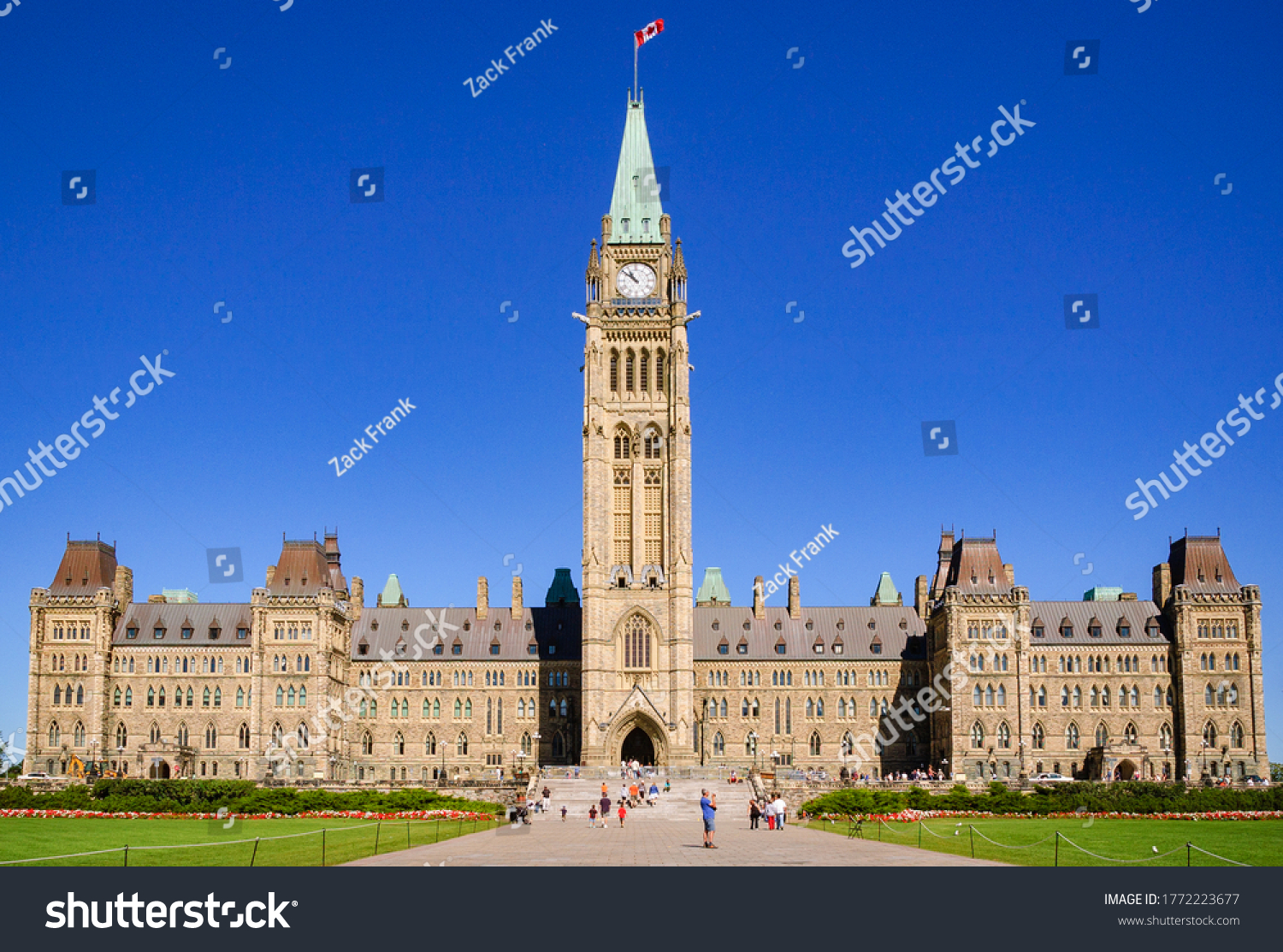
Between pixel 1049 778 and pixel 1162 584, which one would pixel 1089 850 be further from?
pixel 1162 584

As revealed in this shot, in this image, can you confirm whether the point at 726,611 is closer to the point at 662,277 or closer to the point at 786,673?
the point at 786,673

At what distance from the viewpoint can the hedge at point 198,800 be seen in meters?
64.9

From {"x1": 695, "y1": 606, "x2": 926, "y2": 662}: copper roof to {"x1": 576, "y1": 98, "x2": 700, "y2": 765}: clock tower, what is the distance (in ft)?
36.2

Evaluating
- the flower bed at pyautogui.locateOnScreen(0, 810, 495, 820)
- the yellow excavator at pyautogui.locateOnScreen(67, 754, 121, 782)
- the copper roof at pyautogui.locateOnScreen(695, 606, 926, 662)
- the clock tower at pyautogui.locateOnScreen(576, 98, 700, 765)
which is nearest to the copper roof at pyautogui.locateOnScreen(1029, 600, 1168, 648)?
the copper roof at pyautogui.locateOnScreen(695, 606, 926, 662)

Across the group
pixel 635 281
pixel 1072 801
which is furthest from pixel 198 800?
pixel 635 281

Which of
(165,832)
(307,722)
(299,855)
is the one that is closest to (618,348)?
(307,722)

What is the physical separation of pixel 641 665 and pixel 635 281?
30.7 meters

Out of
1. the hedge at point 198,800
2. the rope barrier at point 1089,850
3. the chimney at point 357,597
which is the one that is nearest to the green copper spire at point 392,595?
the chimney at point 357,597

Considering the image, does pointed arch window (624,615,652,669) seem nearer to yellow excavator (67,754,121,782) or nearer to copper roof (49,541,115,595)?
yellow excavator (67,754,121,782)

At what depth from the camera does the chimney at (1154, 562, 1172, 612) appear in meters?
113

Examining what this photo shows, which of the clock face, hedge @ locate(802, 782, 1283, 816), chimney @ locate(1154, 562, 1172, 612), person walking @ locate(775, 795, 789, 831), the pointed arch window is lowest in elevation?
hedge @ locate(802, 782, 1283, 816)

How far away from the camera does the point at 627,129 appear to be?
11531 centimetres

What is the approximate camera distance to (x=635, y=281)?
11194 cm

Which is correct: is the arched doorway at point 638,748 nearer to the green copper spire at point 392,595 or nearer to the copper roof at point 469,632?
the copper roof at point 469,632
